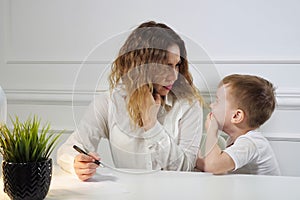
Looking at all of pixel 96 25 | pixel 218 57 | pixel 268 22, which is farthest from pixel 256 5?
pixel 96 25

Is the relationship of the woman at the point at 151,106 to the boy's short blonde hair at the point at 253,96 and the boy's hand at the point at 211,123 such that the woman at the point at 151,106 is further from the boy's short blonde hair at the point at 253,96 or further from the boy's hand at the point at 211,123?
the boy's short blonde hair at the point at 253,96

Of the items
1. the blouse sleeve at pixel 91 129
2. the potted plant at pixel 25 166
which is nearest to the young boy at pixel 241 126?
the blouse sleeve at pixel 91 129

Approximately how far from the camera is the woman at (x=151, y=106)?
3.51 feet

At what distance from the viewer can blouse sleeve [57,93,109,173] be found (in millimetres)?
1146

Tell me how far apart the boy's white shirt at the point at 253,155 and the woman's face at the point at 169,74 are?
0.27 metres

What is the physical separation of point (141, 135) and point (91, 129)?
0.52 ft

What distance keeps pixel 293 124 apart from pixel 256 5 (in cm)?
40

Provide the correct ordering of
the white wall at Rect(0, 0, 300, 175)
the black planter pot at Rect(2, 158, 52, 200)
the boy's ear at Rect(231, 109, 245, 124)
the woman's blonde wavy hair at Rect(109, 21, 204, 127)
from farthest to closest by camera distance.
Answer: the white wall at Rect(0, 0, 300, 175), the boy's ear at Rect(231, 109, 245, 124), the woman's blonde wavy hair at Rect(109, 21, 204, 127), the black planter pot at Rect(2, 158, 52, 200)

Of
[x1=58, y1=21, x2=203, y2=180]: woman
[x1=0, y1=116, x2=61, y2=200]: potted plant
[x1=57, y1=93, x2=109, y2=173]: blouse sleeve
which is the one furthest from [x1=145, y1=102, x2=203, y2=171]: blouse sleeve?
[x1=0, y1=116, x2=61, y2=200]: potted plant

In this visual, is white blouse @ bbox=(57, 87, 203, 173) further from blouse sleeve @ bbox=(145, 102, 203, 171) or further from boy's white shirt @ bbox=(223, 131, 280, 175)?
boy's white shirt @ bbox=(223, 131, 280, 175)

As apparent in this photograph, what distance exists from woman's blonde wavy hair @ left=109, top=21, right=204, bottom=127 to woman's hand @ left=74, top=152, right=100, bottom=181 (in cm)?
14

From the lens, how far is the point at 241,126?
1.24m

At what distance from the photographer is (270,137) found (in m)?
1.41

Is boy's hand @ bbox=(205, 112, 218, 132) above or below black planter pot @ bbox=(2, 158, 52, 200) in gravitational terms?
above
